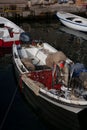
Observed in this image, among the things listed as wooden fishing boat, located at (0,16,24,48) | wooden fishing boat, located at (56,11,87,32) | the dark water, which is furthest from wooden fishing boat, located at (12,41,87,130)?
wooden fishing boat, located at (56,11,87,32)

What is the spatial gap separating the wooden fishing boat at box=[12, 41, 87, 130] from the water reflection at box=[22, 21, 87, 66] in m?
6.00

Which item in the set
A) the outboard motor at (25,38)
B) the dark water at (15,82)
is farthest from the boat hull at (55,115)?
the outboard motor at (25,38)

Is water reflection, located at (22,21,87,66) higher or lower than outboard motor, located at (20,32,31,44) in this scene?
lower

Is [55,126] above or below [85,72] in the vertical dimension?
below

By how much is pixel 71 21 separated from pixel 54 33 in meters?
1.85

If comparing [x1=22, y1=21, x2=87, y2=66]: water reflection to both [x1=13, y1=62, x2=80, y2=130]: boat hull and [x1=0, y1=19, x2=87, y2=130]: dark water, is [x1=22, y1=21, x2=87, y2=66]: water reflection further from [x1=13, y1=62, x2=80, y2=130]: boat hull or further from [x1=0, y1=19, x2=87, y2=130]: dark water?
[x1=13, y1=62, x2=80, y2=130]: boat hull

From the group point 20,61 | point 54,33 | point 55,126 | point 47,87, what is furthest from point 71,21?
point 55,126

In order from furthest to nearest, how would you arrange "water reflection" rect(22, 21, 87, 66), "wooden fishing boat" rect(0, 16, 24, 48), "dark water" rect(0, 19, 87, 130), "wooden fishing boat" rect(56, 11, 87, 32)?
"wooden fishing boat" rect(56, 11, 87, 32), "water reflection" rect(22, 21, 87, 66), "wooden fishing boat" rect(0, 16, 24, 48), "dark water" rect(0, 19, 87, 130)

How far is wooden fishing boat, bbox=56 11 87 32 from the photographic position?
1090 inches

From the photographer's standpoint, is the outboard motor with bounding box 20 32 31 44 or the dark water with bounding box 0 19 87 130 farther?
the outboard motor with bounding box 20 32 31 44

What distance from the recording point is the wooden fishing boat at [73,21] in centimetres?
2768

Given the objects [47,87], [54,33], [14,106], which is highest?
[47,87]

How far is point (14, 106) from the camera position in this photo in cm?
1438

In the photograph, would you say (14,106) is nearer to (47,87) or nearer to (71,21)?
(47,87)
